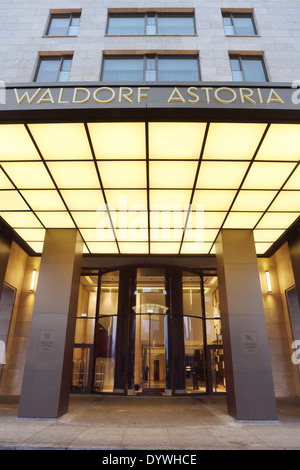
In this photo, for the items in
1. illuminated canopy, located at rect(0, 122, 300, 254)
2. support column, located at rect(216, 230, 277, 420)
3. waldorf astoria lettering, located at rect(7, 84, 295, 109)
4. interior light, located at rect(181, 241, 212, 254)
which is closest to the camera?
waldorf astoria lettering, located at rect(7, 84, 295, 109)

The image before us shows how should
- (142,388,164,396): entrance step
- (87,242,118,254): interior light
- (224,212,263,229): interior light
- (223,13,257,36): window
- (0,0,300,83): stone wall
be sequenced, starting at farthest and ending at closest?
(142,388,164,396): entrance step
(223,13,257,36): window
(87,242,118,254): interior light
(0,0,300,83): stone wall
(224,212,263,229): interior light

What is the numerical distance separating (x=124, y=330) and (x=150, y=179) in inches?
357

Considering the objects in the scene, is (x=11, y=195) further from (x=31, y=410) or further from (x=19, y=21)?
(x=19, y=21)

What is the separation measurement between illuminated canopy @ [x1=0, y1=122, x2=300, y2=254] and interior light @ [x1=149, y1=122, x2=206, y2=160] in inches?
1.0

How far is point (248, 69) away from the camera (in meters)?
12.5

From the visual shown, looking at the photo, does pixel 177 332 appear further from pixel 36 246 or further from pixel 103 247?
pixel 36 246

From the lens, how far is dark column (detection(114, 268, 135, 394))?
14.1 meters

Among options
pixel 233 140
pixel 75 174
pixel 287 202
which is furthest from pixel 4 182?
pixel 287 202

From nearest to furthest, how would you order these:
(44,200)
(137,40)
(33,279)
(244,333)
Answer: (244,333)
(44,200)
(137,40)
(33,279)

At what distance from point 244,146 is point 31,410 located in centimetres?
999

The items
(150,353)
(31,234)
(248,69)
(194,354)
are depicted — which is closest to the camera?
(31,234)

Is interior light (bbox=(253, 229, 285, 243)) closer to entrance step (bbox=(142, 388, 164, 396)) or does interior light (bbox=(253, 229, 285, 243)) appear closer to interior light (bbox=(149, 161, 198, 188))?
interior light (bbox=(149, 161, 198, 188))

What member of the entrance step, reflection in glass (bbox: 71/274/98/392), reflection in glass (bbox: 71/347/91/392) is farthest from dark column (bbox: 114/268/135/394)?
reflection in glass (bbox: 71/347/91/392)

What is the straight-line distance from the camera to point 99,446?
5848mm
